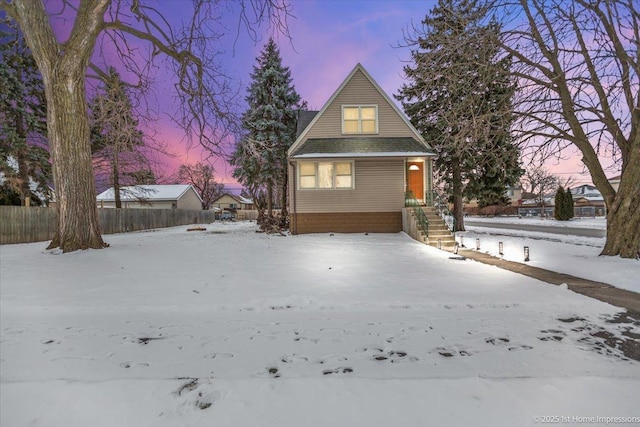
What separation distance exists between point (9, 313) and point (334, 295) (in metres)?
4.86

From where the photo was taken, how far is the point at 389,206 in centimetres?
1583

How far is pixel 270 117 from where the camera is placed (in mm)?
23297

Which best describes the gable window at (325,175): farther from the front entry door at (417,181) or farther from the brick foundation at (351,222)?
the front entry door at (417,181)

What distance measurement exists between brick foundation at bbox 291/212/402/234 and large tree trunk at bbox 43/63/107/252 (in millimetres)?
9056

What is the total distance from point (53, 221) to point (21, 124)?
8.91 m

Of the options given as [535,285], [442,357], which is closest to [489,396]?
[442,357]

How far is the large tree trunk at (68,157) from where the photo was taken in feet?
29.0

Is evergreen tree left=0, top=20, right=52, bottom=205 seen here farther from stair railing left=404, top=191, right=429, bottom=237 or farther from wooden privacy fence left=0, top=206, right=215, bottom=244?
stair railing left=404, top=191, right=429, bottom=237

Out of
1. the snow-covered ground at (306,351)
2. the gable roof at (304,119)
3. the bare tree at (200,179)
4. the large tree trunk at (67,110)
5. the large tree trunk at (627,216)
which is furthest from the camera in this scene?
the bare tree at (200,179)

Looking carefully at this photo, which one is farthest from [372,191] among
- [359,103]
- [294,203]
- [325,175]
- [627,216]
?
[627,216]

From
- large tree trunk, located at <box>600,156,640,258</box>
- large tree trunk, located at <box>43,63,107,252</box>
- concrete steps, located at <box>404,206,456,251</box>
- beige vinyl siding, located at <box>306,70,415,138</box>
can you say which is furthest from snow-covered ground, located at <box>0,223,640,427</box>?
beige vinyl siding, located at <box>306,70,415,138</box>

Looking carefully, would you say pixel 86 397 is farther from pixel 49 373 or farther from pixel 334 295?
pixel 334 295

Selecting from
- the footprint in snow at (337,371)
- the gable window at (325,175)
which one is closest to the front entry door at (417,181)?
the gable window at (325,175)

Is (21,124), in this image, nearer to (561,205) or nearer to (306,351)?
(306,351)
